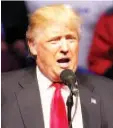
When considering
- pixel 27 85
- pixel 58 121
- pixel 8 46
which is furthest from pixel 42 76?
pixel 8 46

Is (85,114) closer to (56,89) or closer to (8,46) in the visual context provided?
(56,89)

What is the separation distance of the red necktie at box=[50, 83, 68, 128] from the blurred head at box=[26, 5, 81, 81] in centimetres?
6

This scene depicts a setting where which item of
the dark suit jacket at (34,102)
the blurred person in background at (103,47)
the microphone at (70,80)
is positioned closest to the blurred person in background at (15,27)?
the blurred person in background at (103,47)

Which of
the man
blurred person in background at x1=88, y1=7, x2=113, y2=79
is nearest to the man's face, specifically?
the man

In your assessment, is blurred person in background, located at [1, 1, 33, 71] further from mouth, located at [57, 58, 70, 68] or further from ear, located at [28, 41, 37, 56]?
mouth, located at [57, 58, 70, 68]

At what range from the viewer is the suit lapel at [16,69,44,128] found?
1441 mm

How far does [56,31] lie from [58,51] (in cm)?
8

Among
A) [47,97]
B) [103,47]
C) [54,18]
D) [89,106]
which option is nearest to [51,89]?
[47,97]

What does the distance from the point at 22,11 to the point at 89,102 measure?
763 millimetres

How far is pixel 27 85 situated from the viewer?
151 cm

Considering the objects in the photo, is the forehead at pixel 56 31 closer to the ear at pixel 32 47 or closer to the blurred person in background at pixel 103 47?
the ear at pixel 32 47

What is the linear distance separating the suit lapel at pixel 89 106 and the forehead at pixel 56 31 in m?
0.22

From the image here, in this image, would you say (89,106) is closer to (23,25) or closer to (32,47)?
(32,47)

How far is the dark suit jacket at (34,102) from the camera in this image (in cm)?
144
